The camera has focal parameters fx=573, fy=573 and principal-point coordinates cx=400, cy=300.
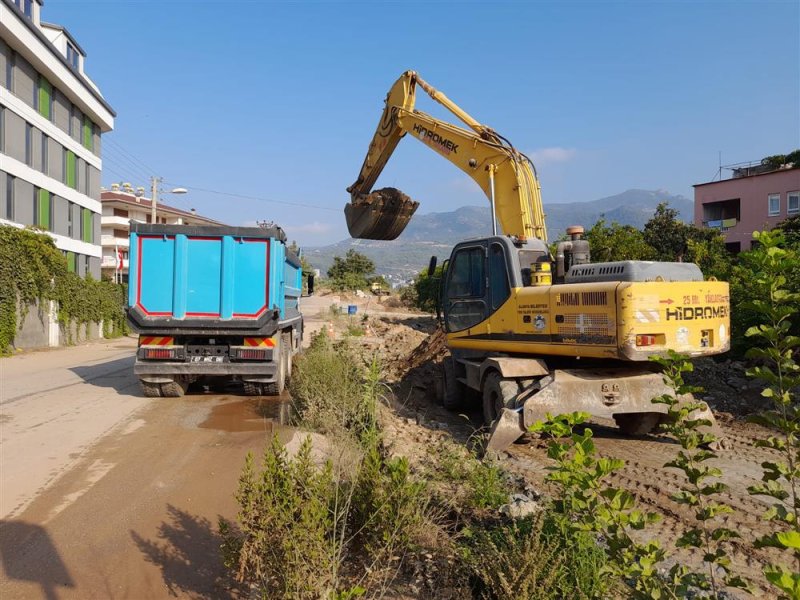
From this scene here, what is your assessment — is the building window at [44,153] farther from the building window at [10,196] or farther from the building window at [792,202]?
the building window at [792,202]

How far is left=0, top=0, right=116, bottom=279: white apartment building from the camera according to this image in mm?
24062

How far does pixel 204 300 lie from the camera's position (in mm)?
9555

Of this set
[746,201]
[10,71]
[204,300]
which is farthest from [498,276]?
[746,201]

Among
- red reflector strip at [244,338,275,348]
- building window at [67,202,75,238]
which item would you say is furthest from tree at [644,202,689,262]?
Answer: building window at [67,202,75,238]

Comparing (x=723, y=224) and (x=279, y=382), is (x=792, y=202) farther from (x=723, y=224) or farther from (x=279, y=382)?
(x=279, y=382)

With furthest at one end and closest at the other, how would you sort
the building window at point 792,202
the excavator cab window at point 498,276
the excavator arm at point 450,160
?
the building window at point 792,202 → the excavator arm at point 450,160 → the excavator cab window at point 498,276

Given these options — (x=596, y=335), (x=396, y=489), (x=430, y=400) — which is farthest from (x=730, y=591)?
(x=430, y=400)

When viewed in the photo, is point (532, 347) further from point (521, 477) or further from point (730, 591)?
point (730, 591)

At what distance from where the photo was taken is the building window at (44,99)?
27.0 metres

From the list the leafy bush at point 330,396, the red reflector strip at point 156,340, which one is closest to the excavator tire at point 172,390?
the red reflector strip at point 156,340

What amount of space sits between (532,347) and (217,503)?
4.02 metres

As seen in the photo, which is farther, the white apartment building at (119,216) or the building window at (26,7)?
the white apartment building at (119,216)

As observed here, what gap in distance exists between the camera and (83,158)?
31.9 meters

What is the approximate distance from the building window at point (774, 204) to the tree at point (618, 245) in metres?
24.9
